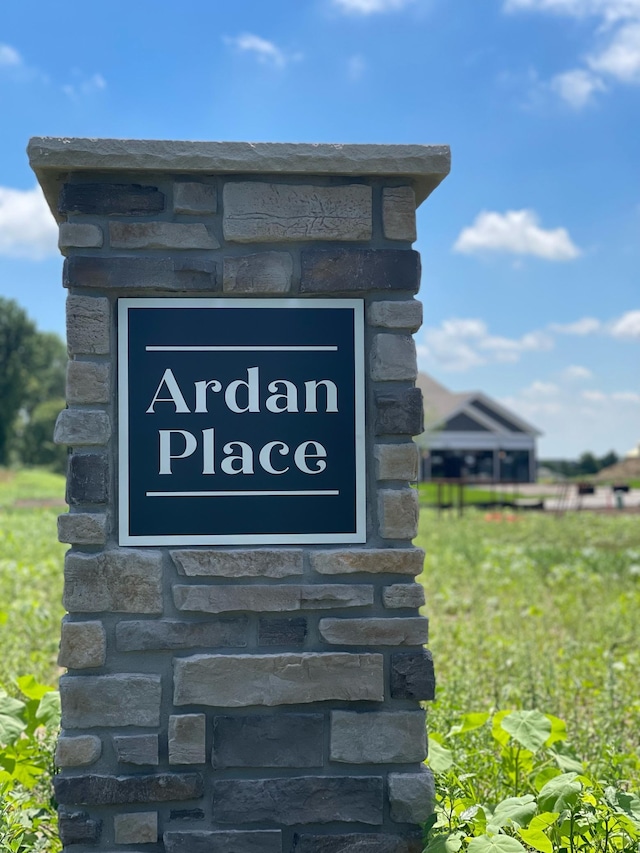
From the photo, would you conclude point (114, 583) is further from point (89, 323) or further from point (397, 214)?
point (397, 214)

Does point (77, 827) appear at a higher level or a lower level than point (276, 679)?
lower

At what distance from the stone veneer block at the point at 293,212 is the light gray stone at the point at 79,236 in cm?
43

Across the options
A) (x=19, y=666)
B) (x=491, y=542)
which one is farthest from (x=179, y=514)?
(x=491, y=542)

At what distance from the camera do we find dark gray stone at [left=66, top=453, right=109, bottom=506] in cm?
264

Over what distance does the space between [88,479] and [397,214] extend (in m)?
1.37

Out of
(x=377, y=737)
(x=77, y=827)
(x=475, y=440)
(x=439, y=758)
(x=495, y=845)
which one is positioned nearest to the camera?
(x=495, y=845)

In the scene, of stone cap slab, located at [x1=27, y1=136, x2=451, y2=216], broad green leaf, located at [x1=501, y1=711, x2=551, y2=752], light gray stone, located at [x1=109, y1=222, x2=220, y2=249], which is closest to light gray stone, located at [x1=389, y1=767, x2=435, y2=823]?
broad green leaf, located at [x1=501, y1=711, x2=551, y2=752]

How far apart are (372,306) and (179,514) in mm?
961

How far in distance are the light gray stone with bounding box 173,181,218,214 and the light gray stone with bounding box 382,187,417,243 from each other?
58 centimetres

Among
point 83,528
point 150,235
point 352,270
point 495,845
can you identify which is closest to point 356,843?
point 495,845

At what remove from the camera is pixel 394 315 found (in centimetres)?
274

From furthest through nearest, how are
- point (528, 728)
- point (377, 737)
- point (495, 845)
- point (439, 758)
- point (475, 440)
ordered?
point (475, 440) → point (528, 728) → point (439, 758) → point (377, 737) → point (495, 845)

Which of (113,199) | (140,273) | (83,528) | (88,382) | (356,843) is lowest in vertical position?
(356,843)

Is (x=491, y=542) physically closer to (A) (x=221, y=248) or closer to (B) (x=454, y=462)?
(A) (x=221, y=248)
